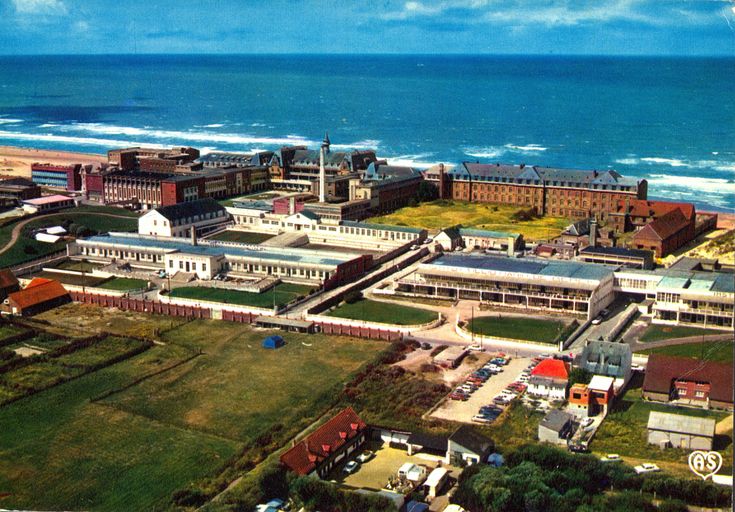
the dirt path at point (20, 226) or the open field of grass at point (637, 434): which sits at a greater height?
the dirt path at point (20, 226)

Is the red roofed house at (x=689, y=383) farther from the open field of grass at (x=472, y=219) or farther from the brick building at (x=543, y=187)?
the brick building at (x=543, y=187)

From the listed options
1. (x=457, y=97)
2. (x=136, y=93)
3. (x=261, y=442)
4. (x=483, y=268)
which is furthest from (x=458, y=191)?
(x=136, y=93)

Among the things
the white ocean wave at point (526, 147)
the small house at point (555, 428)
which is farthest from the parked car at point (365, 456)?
the white ocean wave at point (526, 147)

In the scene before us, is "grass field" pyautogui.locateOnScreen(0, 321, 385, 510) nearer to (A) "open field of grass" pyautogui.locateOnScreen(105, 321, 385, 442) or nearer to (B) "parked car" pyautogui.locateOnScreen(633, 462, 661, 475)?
(A) "open field of grass" pyautogui.locateOnScreen(105, 321, 385, 442)

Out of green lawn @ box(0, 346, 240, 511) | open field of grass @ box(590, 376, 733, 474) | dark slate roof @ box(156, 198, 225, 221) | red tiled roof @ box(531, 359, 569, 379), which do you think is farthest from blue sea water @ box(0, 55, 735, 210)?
green lawn @ box(0, 346, 240, 511)

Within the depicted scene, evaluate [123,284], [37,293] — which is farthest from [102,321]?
[123,284]
